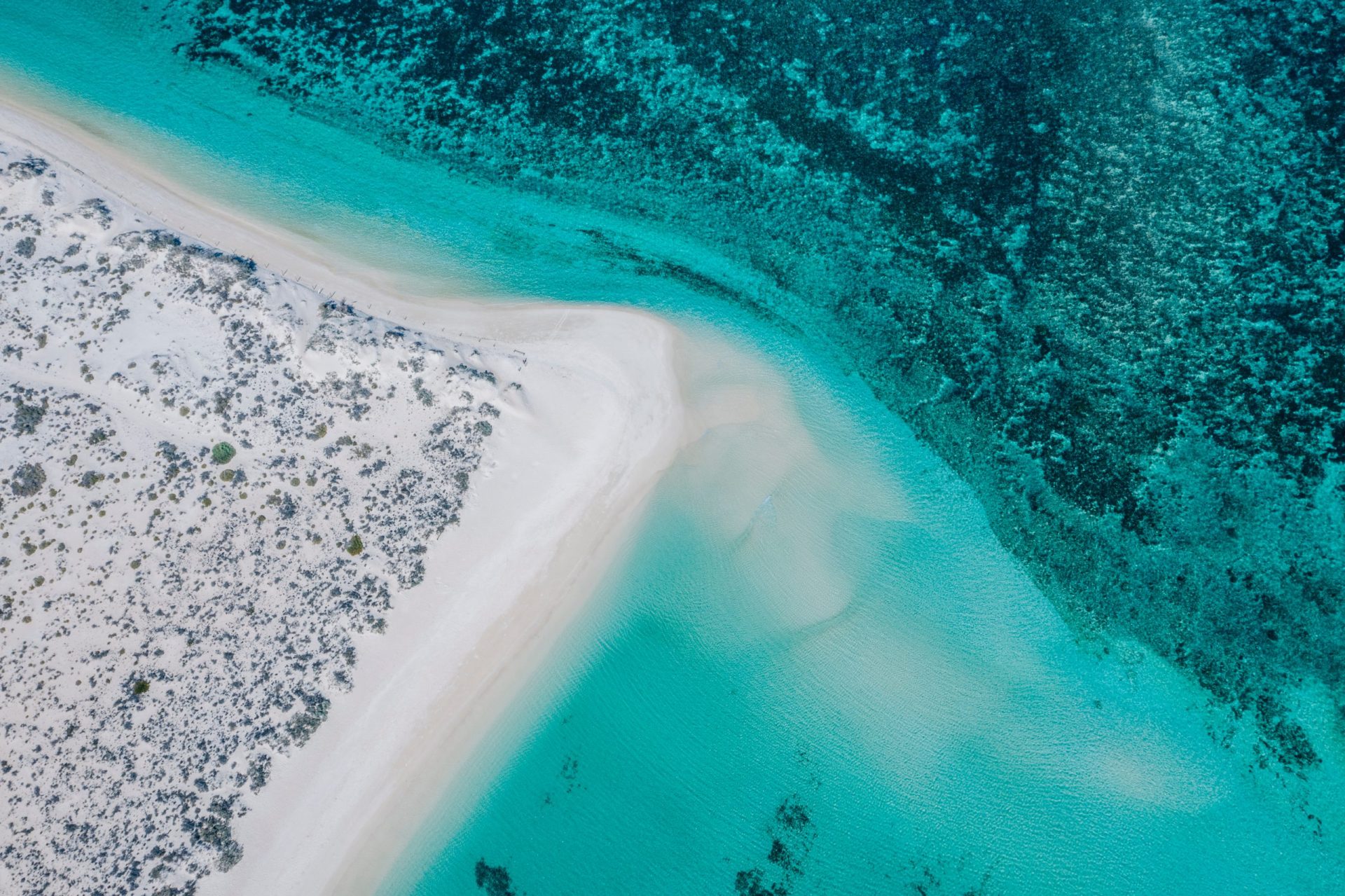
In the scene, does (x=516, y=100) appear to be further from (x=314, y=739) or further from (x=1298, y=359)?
(x=1298, y=359)

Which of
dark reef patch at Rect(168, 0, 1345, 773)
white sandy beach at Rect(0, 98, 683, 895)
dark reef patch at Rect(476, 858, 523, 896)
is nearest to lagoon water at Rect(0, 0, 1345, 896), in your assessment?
dark reef patch at Rect(476, 858, 523, 896)

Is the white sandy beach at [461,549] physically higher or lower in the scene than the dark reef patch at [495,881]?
higher

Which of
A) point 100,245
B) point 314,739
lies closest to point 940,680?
point 314,739

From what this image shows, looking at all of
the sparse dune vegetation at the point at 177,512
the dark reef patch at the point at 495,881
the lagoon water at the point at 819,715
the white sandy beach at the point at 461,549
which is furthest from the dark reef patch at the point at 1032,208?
the dark reef patch at the point at 495,881

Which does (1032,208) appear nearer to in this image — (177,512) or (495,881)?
(495,881)

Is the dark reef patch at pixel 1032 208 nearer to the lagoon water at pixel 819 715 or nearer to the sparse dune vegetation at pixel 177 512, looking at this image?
the lagoon water at pixel 819 715

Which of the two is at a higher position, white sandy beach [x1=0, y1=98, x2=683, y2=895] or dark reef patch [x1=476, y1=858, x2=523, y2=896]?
white sandy beach [x1=0, y1=98, x2=683, y2=895]

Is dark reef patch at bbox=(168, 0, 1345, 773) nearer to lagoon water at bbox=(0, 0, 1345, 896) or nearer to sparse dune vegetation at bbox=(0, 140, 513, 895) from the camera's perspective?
lagoon water at bbox=(0, 0, 1345, 896)
